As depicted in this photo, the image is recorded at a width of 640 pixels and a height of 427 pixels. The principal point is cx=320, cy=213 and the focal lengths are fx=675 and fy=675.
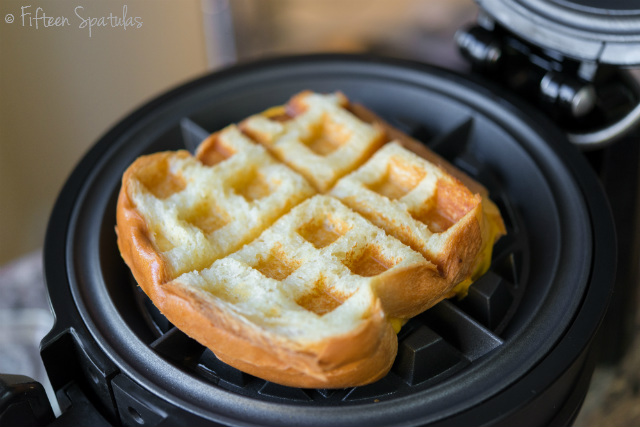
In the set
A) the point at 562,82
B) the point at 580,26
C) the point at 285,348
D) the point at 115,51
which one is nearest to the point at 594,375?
the point at 562,82

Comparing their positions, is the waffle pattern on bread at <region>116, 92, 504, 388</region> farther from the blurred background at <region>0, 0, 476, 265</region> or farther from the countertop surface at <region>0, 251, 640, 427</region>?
the blurred background at <region>0, 0, 476, 265</region>

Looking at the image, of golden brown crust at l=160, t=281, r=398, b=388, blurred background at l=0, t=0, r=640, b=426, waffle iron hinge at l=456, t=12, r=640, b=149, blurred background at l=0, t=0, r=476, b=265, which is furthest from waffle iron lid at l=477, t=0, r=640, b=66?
blurred background at l=0, t=0, r=476, b=265

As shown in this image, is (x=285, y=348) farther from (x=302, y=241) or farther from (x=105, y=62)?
(x=105, y=62)

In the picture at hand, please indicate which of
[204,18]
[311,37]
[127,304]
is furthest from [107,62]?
[127,304]

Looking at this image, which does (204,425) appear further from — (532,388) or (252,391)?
(532,388)

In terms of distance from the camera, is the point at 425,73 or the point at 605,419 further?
the point at 605,419

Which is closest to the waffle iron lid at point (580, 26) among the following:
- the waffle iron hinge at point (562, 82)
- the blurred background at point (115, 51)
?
the waffle iron hinge at point (562, 82)
